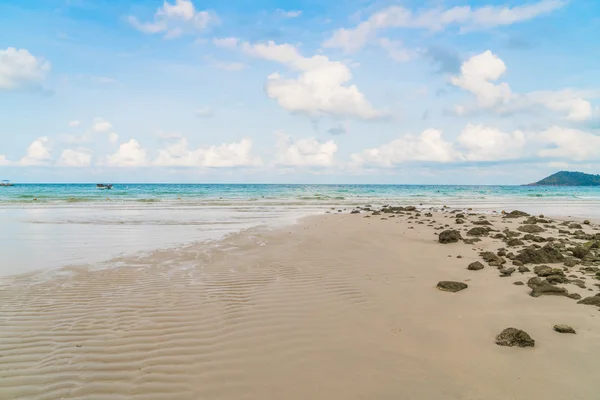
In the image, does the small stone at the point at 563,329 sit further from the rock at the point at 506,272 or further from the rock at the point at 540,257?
the rock at the point at 540,257

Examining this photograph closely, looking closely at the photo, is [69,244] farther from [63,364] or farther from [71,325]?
[63,364]

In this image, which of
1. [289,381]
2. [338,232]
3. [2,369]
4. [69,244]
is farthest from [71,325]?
[338,232]

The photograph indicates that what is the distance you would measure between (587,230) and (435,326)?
44.2 ft

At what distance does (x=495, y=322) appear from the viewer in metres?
5.62

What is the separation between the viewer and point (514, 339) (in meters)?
4.88

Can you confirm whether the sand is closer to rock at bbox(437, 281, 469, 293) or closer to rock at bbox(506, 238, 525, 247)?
rock at bbox(437, 281, 469, 293)

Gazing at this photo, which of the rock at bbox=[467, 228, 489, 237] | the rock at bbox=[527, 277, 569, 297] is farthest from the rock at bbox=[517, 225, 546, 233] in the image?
the rock at bbox=[527, 277, 569, 297]

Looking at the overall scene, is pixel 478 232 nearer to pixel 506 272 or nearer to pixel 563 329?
pixel 506 272

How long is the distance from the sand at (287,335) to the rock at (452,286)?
159 millimetres

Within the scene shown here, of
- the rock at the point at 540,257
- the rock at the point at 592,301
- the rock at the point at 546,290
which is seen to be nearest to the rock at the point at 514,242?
the rock at the point at 540,257

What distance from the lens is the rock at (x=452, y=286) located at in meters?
7.31

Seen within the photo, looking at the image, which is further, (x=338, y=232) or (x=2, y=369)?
(x=338, y=232)

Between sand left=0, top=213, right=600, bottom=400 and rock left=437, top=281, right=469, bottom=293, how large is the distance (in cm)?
16

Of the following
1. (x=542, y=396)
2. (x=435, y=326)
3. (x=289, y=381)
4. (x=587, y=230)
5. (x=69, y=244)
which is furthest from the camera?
(x=587, y=230)
